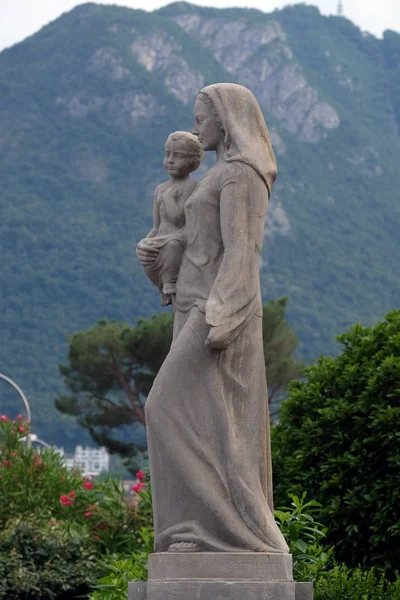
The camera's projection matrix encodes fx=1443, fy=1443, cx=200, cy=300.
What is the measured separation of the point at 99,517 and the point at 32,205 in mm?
105980

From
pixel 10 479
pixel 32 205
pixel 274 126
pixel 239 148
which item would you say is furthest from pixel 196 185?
pixel 274 126

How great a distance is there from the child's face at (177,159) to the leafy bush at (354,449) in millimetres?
4144

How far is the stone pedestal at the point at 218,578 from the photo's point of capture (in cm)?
725

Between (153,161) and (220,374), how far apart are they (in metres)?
129

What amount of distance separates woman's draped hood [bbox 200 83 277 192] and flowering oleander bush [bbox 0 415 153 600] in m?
6.51

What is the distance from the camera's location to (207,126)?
26.2 ft

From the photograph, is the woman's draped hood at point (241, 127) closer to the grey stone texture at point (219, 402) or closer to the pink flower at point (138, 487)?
the grey stone texture at point (219, 402)

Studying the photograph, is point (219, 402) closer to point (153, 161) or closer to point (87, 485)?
point (87, 485)

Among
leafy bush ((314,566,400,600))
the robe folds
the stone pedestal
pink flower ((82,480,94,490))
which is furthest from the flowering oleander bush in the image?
the stone pedestal

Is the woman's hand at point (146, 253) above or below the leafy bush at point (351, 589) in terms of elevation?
above

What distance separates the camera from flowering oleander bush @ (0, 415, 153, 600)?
614 inches

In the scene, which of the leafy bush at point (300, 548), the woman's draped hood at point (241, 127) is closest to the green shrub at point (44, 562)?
the leafy bush at point (300, 548)

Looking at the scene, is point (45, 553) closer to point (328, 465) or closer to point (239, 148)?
point (328, 465)

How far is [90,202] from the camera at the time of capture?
126938mm
